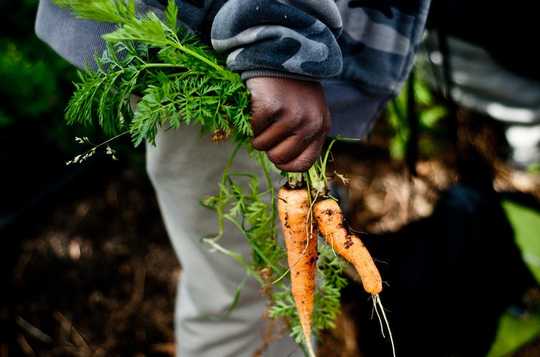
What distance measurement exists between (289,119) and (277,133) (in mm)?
34

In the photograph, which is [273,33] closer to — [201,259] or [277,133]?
[277,133]

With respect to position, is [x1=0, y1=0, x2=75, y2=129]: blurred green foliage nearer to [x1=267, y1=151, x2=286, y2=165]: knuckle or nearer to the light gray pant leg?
the light gray pant leg

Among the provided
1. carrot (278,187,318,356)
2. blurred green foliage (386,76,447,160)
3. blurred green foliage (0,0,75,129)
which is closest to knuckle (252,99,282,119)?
carrot (278,187,318,356)

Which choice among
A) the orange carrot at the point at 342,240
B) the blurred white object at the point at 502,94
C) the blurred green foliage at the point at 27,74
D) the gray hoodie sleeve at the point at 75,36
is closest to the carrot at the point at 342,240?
the orange carrot at the point at 342,240

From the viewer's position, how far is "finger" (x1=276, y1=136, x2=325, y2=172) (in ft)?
3.04

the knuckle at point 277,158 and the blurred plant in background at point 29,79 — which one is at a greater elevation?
the knuckle at point 277,158

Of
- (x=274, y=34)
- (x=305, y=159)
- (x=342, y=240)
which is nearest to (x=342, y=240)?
(x=342, y=240)

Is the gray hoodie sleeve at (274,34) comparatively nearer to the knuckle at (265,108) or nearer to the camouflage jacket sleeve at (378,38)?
the knuckle at (265,108)

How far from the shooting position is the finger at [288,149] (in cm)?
91

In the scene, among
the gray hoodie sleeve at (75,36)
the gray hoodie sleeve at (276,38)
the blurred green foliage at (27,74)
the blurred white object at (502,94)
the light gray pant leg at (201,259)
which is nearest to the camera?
the gray hoodie sleeve at (276,38)

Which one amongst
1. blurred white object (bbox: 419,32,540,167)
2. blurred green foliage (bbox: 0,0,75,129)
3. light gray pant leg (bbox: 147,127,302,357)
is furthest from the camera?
blurred white object (bbox: 419,32,540,167)

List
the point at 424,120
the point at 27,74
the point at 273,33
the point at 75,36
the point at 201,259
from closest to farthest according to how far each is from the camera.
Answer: the point at 273,33 → the point at 75,36 → the point at 201,259 → the point at 27,74 → the point at 424,120

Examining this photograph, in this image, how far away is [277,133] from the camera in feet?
2.95

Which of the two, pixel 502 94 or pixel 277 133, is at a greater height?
pixel 277 133
